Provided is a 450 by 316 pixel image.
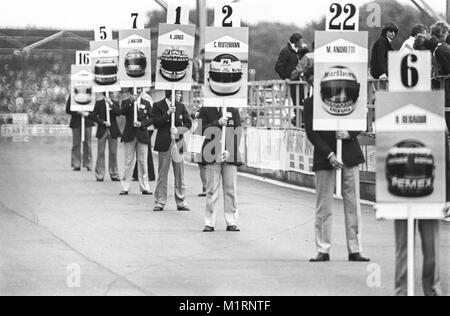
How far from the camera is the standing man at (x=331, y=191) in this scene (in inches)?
586

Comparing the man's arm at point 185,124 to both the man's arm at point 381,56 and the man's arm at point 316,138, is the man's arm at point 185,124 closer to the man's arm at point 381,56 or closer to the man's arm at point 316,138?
the man's arm at point 381,56

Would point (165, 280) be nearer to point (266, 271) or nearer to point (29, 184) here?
point (266, 271)

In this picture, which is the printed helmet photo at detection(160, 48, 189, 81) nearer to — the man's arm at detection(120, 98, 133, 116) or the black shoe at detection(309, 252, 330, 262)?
the man's arm at detection(120, 98, 133, 116)

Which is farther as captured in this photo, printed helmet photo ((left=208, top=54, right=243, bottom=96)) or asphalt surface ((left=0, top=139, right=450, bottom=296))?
printed helmet photo ((left=208, top=54, right=243, bottom=96))

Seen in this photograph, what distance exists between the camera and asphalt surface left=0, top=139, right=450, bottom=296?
1299 centimetres

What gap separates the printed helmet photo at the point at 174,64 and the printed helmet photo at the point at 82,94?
1049 cm

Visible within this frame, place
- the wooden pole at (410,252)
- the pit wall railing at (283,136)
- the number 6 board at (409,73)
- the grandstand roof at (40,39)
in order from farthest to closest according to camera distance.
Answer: the grandstand roof at (40,39), the pit wall railing at (283,136), the number 6 board at (409,73), the wooden pole at (410,252)

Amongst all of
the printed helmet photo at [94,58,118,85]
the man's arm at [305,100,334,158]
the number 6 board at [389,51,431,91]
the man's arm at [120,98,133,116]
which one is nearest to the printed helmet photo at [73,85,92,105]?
the printed helmet photo at [94,58,118,85]

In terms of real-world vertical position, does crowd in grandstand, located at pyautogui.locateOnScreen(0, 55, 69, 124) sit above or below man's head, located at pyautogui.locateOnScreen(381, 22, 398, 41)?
below

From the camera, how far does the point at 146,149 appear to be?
24.5m

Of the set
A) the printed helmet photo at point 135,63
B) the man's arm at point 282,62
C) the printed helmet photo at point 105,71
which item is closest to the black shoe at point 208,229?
the printed helmet photo at point 135,63

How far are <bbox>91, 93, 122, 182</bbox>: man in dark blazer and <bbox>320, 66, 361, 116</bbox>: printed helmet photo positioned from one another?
1240 centimetres

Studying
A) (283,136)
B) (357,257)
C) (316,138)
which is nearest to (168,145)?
(283,136)

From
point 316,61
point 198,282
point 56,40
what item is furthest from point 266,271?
point 56,40
